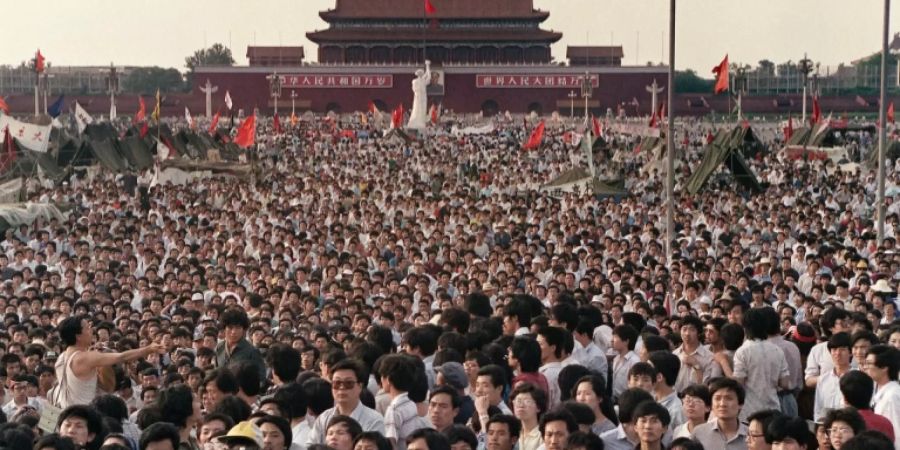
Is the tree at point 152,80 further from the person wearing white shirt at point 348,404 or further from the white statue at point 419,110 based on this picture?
the person wearing white shirt at point 348,404

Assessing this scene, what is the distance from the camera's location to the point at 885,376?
7.81 m

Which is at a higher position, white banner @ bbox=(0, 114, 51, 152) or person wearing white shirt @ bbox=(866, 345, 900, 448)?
white banner @ bbox=(0, 114, 51, 152)

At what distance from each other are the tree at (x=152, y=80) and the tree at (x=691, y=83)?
3116 centimetres

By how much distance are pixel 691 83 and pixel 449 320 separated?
81.6m

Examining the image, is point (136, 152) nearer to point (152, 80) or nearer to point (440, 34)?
point (440, 34)

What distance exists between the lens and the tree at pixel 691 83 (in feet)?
289

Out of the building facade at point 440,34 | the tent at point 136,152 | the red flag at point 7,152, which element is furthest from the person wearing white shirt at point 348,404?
the building facade at point 440,34

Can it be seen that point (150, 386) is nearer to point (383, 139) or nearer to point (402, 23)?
point (383, 139)

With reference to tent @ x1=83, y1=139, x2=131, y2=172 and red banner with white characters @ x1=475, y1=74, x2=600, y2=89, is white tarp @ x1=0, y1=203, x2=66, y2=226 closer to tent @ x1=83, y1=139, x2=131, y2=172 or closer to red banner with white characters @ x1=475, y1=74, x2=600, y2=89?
tent @ x1=83, y1=139, x2=131, y2=172

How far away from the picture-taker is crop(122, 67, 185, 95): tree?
10151 cm

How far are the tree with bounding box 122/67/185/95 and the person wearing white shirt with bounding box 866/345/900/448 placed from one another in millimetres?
94244

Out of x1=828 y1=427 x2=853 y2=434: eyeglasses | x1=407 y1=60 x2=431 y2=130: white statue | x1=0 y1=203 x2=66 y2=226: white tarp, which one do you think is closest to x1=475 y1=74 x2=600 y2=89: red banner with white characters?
x1=407 y1=60 x2=431 y2=130: white statue

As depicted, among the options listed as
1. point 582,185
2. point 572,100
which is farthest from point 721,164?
point 572,100

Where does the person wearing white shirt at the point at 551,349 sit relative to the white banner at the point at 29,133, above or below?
below
